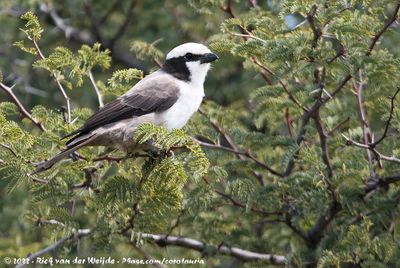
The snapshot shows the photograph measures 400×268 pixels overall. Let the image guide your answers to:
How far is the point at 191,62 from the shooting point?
18.1 feet

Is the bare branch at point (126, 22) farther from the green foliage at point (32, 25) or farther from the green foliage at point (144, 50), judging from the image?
the green foliage at point (32, 25)

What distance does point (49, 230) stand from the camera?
4.91 meters

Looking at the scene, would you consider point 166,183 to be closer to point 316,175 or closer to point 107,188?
point 107,188

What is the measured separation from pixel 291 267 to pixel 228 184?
850 millimetres

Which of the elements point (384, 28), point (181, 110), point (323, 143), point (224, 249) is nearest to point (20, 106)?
point (181, 110)

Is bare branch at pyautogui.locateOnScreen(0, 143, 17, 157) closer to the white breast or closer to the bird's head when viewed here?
the white breast

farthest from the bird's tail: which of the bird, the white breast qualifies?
the white breast

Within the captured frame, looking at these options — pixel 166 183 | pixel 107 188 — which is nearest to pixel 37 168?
pixel 107 188

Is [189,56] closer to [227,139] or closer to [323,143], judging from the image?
[227,139]

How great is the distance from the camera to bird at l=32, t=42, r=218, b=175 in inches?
185

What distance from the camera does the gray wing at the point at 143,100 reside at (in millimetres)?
4930

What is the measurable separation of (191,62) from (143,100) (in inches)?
23.6

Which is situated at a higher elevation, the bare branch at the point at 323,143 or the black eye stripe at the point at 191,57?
the black eye stripe at the point at 191,57

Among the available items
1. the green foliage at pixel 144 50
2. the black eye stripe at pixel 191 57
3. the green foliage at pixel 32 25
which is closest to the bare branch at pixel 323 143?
the black eye stripe at pixel 191 57
